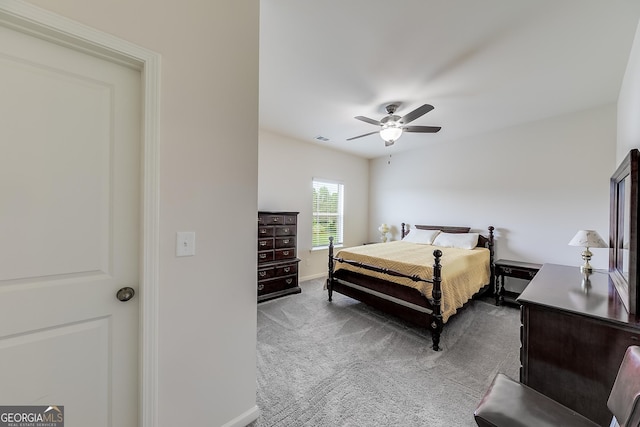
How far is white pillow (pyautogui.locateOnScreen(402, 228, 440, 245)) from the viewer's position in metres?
4.57

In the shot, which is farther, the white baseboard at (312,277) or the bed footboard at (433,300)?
the white baseboard at (312,277)

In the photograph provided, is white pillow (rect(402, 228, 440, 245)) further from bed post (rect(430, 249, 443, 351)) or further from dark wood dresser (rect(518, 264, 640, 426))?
dark wood dresser (rect(518, 264, 640, 426))

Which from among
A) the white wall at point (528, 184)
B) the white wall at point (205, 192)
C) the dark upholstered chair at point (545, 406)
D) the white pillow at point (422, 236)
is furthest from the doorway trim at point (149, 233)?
the white wall at point (528, 184)

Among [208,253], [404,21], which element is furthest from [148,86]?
[404,21]

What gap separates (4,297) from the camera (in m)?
0.92

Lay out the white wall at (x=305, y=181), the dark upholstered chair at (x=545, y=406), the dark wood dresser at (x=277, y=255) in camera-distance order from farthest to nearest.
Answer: the white wall at (x=305, y=181), the dark wood dresser at (x=277, y=255), the dark upholstered chair at (x=545, y=406)

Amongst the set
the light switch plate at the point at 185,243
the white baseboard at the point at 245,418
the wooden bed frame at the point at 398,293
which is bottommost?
the white baseboard at the point at 245,418

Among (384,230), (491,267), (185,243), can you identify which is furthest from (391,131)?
(384,230)

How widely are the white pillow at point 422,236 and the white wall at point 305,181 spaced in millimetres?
1348

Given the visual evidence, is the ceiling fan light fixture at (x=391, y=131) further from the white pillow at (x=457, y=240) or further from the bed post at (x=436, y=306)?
the white pillow at (x=457, y=240)

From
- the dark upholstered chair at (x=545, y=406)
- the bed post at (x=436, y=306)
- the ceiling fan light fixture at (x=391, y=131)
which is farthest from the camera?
the ceiling fan light fixture at (x=391, y=131)

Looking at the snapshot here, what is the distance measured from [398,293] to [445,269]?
1.94ft

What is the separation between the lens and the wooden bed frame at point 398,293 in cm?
246

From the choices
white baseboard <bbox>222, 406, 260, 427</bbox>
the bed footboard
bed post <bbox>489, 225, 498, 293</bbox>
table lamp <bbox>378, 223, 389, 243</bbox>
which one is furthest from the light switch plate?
table lamp <bbox>378, 223, 389, 243</bbox>
